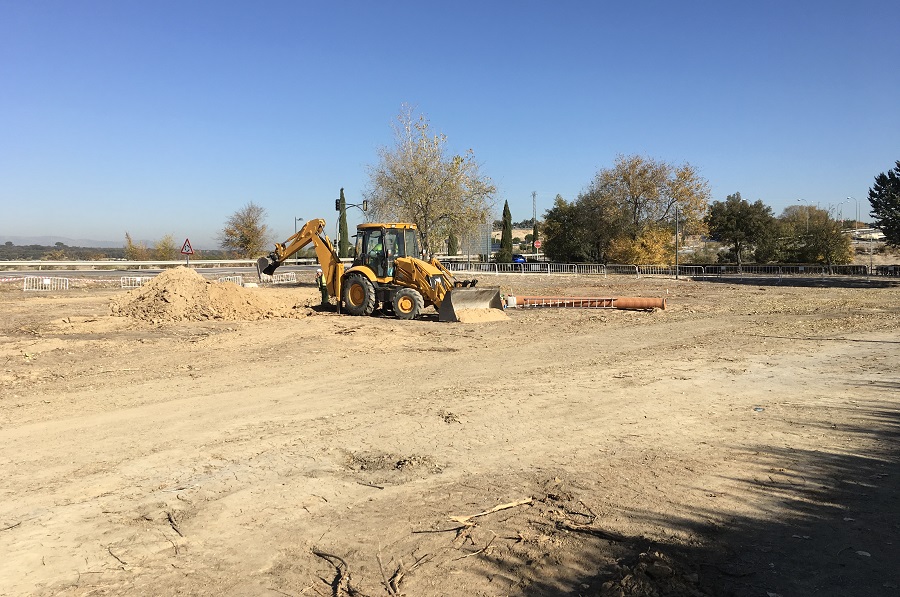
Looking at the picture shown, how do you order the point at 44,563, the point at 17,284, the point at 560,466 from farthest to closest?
1. the point at 17,284
2. the point at 560,466
3. the point at 44,563

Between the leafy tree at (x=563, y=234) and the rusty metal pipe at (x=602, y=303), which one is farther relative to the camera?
the leafy tree at (x=563, y=234)

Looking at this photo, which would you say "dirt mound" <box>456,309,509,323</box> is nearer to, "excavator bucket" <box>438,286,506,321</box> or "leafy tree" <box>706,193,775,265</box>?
"excavator bucket" <box>438,286,506,321</box>

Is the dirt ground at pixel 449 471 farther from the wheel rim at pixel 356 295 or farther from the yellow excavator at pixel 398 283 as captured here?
the wheel rim at pixel 356 295

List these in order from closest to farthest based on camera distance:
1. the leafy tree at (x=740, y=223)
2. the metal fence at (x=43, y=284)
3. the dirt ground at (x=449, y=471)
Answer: the dirt ground at (x=449, y=471), the metal fence at (x=43, y=284), the leafy tree at (x=740, y=223)

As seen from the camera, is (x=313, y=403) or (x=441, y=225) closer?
(x=313, y=403)

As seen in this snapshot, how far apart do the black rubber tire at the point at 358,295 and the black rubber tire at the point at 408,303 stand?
0.85 metres

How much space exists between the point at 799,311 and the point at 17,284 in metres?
36.1

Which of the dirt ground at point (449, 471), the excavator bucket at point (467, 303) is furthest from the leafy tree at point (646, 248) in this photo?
the dirt ground at point (449, 471)

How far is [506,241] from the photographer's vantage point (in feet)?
205

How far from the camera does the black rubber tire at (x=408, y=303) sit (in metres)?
19.1

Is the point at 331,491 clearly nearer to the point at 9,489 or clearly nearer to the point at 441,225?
the point at 9,489

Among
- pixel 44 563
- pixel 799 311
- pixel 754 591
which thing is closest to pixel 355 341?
pixel 44 563

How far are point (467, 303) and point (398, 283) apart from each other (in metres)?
2.27

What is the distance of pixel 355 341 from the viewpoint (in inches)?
597
